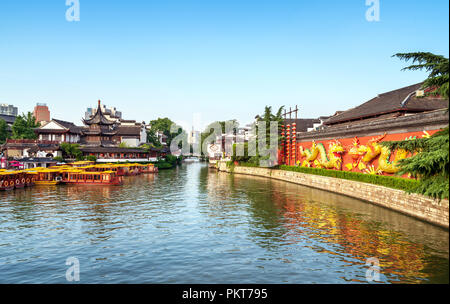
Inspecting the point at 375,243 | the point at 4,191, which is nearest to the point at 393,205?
the point at 375,243

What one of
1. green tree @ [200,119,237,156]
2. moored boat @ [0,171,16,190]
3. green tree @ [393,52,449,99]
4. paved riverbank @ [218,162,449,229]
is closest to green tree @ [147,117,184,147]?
green tree @ [200,119,237,156]

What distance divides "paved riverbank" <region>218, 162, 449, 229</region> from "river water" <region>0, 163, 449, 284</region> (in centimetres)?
62

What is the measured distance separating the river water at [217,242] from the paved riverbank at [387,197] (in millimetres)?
615

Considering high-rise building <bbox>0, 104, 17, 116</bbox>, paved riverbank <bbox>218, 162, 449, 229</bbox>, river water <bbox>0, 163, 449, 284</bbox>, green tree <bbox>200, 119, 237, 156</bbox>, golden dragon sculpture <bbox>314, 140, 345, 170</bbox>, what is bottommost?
river water <bbox>0, 163, 449, 284</bbox>

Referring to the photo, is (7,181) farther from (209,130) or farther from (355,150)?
(209,130)

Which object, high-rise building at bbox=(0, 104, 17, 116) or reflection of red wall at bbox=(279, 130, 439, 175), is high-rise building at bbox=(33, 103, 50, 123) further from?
reflection of red wall at bbox=(279, 130, 439, 175)

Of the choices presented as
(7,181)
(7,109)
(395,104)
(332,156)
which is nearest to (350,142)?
(332,156)

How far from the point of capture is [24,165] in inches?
2039

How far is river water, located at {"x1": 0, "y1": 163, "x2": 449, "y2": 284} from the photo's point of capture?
11297mm

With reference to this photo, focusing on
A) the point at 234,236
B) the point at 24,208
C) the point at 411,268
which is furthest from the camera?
the point at 24,208

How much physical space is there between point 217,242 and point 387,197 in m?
13.3
